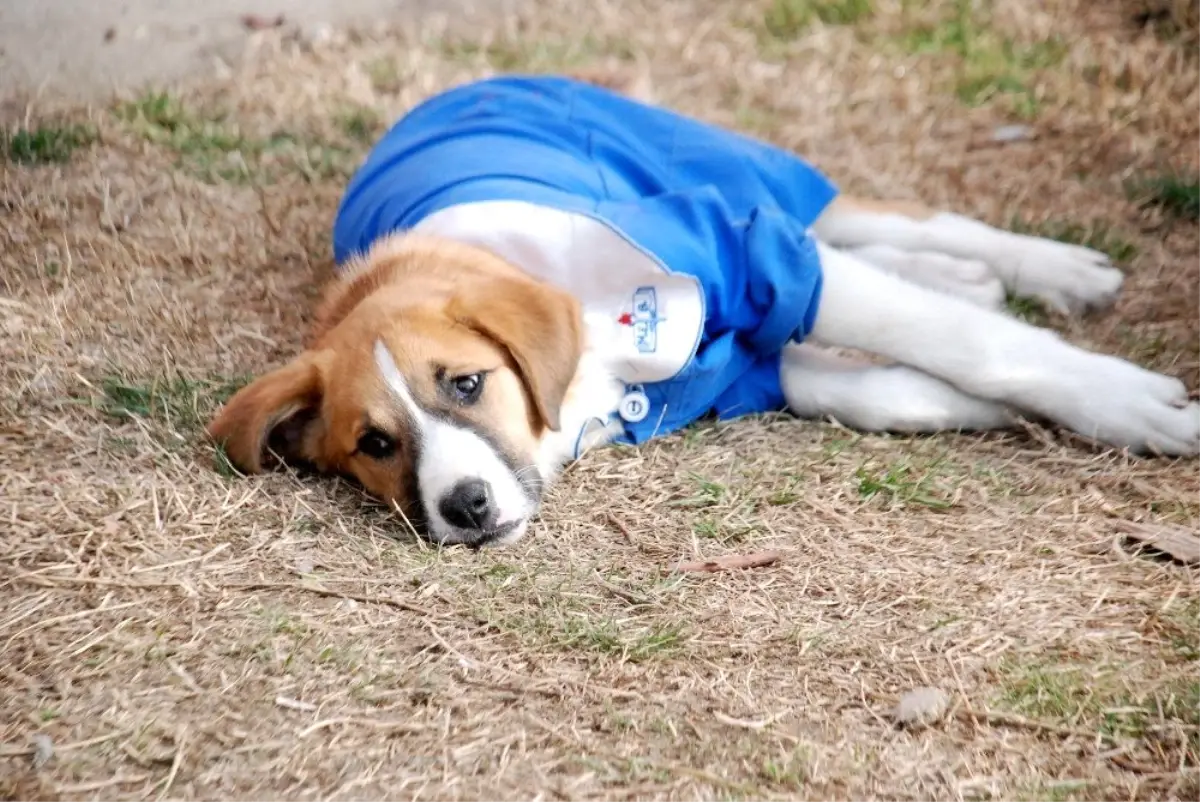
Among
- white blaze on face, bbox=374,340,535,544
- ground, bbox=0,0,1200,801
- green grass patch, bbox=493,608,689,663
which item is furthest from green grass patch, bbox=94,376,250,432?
green grass patch, bbox=493,608,689,663

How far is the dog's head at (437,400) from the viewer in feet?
11.6

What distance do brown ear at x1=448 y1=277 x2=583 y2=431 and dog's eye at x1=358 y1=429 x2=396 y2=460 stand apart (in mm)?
415

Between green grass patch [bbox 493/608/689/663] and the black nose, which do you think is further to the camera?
the black nose

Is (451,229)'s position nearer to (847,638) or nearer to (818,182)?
(818,182)

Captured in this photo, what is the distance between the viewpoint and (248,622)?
312 centimetres

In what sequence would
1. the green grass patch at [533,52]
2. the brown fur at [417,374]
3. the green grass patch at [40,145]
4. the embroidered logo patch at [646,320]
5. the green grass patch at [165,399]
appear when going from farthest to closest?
the green grass patch at [533,52] < the green grass patch at [40,145] < the green grass patch at [165,399] < the embroidered logo patch at [646,320] < the brown fur at [417,374]

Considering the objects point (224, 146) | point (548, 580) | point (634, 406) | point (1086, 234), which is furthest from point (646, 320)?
point (224, 146)

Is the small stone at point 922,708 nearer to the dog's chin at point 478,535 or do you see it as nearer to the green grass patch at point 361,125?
the dog's chin at point 478,535

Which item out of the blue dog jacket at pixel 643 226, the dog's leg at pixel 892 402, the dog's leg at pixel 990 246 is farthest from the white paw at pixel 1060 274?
the dog's leg at pixel 892 402

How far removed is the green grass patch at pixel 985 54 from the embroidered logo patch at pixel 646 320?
11.0 ft

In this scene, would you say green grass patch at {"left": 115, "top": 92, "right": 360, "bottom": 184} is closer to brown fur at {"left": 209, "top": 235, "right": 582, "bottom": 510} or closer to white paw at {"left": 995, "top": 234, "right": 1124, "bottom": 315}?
brown fur at {"left": 209, "top": 235, "right": 582, "bottom": 510}

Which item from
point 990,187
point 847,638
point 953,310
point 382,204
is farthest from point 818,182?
point 847,638

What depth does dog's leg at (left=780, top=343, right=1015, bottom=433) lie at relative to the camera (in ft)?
13.4

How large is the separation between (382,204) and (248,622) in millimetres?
1942
